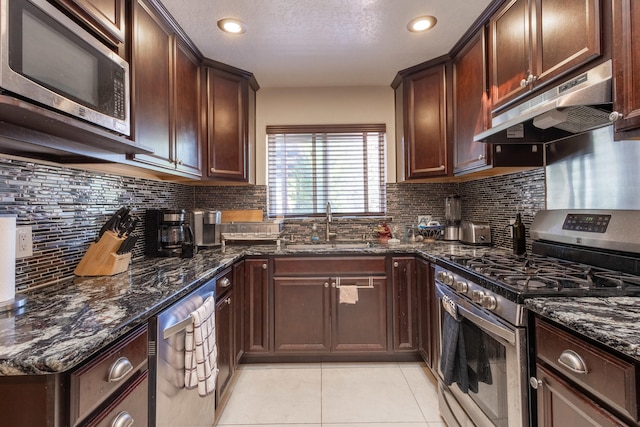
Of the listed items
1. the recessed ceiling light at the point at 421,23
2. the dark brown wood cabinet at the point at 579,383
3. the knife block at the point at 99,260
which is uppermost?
the recessed ceiling light at the point at 421,23

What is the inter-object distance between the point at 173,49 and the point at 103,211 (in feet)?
3.51

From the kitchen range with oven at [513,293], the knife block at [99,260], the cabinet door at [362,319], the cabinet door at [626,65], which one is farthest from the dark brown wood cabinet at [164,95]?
the cabinet door at [626,65]

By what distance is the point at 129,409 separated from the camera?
0.91 m

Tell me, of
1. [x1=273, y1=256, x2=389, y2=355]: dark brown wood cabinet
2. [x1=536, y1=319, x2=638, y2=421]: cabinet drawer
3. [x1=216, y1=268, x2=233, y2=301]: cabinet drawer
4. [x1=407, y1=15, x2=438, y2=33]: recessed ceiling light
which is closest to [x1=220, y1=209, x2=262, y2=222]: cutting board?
[x1=273, y1=256, x2=389, y2=355]: dark brown wood cabinet

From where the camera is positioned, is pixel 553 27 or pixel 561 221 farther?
pixel 561 221

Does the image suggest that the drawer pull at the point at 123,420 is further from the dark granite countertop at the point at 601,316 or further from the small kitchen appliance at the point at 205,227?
the small kitchen appliance at the point at 205,227

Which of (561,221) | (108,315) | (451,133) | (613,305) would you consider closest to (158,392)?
(108,315)

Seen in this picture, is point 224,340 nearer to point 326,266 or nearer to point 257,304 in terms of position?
point 257,304

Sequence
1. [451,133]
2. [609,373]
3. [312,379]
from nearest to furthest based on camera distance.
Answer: [609,373] < [312,379] < [451,133]

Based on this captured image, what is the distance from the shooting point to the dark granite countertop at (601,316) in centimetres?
72

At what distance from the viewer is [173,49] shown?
1.94 meters

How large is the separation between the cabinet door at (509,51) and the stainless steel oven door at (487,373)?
3.77 feet

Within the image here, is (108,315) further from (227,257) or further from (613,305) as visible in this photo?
(613,305)

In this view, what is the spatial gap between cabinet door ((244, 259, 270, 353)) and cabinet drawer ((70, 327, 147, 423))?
1299mm
